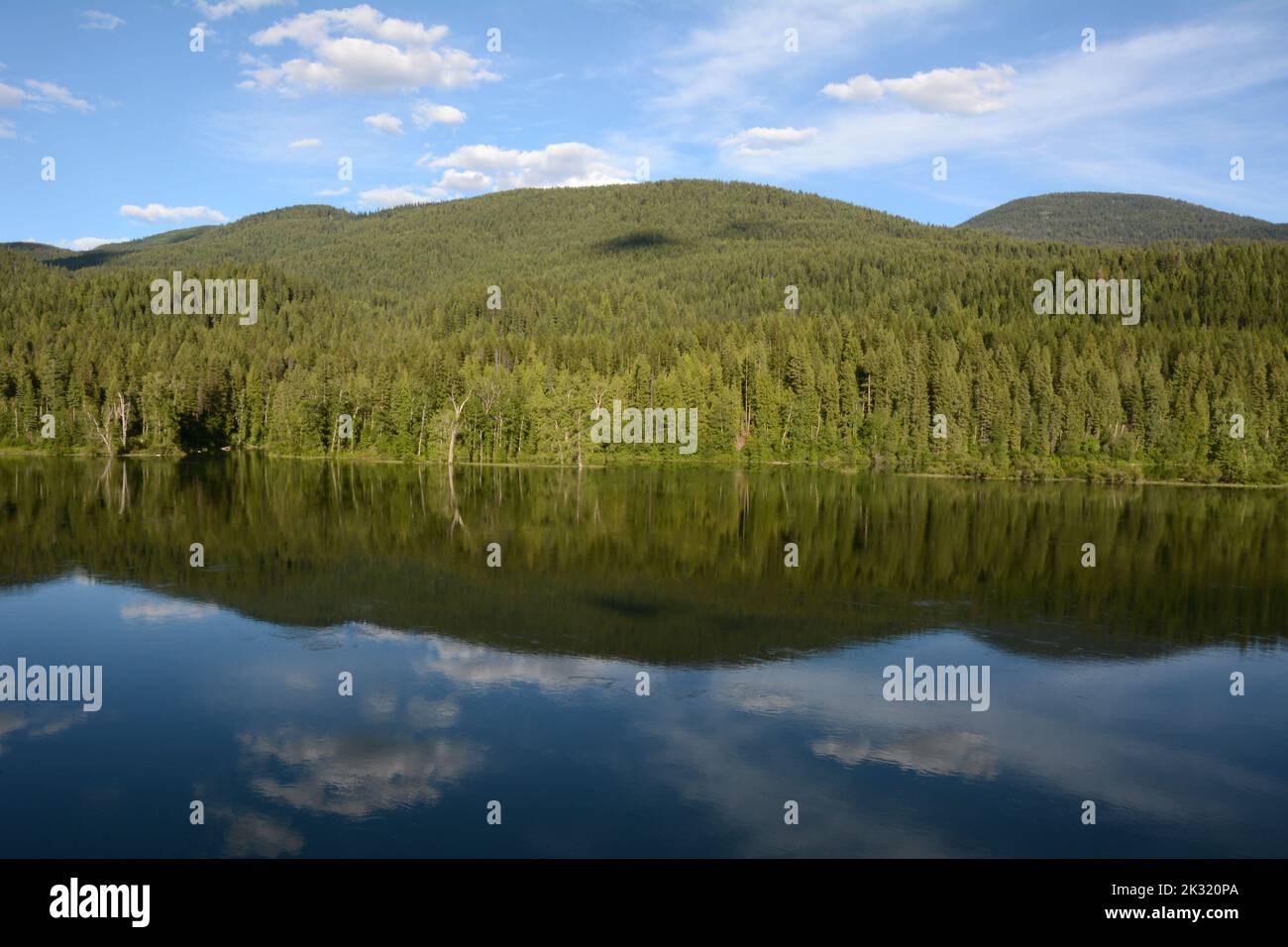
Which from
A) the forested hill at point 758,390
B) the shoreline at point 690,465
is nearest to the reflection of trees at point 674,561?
the shoreline at point 690,465

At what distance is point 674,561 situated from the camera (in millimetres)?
42188

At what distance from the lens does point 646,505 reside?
65000mm

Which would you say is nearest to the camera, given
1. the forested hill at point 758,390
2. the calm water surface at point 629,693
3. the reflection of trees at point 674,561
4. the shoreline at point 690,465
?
the calm water surface at point 629,693

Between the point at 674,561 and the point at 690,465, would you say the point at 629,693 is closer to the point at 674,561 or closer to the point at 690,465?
the point at 674,561

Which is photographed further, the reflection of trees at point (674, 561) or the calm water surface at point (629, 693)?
the reflection of trees at point (674, 561)

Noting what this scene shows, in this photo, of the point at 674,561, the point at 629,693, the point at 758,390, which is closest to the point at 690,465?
the point at 758,390

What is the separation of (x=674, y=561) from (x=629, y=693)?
61.4 ft

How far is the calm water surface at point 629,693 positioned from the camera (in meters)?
16.5

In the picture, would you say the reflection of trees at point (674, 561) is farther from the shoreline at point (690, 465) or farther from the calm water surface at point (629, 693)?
the shoreline at point (690, 465)

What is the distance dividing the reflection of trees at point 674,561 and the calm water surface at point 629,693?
0.92 ft

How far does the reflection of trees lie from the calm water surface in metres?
0.28
